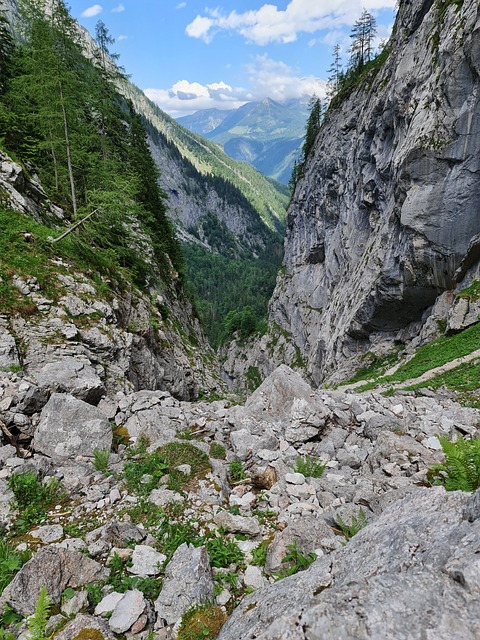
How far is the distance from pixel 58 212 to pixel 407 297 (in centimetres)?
2820

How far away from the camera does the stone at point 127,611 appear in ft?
12.2

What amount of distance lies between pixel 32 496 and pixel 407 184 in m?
31.2

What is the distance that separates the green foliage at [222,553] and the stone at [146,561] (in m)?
0.67

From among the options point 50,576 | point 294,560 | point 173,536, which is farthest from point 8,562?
point 294,560

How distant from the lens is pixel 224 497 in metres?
6.27

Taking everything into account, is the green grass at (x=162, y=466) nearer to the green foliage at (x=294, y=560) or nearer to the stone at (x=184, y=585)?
the stone at (x=184, y=585)

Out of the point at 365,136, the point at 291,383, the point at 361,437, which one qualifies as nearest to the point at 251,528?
the point at 361,437

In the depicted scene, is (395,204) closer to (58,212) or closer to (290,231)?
(58,212)

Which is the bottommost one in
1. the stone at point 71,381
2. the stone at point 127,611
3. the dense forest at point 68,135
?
the stone at point 127,611

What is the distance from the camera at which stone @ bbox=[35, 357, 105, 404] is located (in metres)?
8.63

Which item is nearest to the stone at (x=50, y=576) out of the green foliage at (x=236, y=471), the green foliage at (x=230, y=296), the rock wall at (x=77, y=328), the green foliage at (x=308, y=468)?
the green foliage at (x=236, y=471)

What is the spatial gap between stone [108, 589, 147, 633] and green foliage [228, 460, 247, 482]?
3.15m

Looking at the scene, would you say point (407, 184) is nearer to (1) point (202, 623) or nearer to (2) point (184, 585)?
(2) point (184, 585)

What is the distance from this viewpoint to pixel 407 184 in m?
27.5
